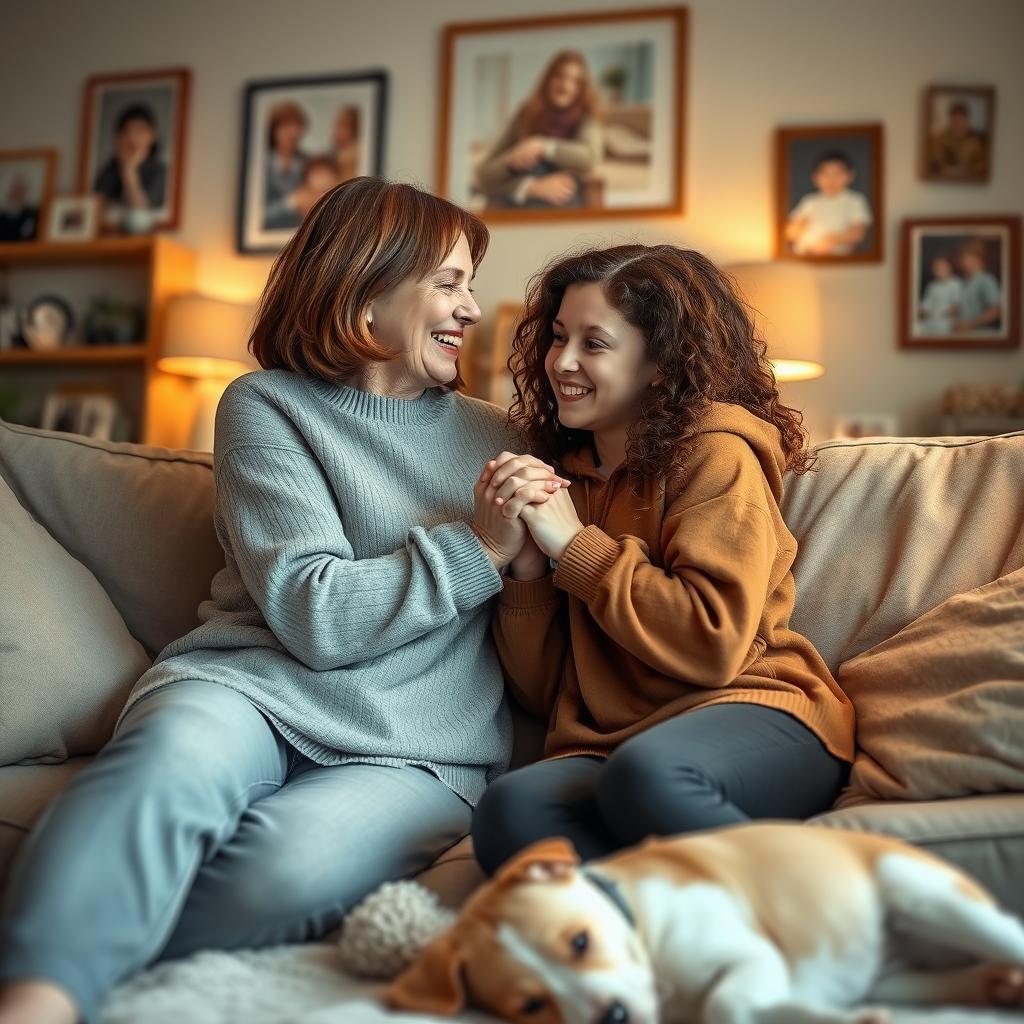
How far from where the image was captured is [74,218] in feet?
14.7

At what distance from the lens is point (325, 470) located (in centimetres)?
156

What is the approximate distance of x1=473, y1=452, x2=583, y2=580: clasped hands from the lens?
1443 mm

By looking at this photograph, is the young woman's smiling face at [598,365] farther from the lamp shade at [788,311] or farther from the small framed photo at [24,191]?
the small framed photo at [24,191]

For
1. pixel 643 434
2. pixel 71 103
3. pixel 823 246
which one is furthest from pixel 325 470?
pixel 71 103

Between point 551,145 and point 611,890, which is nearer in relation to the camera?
point 611,890

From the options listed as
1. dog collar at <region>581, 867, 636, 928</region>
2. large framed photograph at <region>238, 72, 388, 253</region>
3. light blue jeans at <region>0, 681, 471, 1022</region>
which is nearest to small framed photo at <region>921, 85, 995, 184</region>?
large framed photograph at <region>238, 72, 388, 253</region>

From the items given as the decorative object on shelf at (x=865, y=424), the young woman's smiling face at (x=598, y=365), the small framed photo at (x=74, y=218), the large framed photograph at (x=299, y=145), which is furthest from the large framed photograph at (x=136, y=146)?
the young woman's smiling face at (x=598, y=365)

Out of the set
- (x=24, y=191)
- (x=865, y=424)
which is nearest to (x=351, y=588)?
(x=865, y=424)

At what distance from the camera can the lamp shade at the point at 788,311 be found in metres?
3.53

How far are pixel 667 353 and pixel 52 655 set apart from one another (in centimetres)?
93

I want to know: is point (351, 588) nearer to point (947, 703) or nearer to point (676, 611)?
point (676, 611)

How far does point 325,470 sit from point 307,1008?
0.75 metres

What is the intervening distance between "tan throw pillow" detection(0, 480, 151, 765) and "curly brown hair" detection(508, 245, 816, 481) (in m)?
0.68

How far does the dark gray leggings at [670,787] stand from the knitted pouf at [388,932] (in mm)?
164
